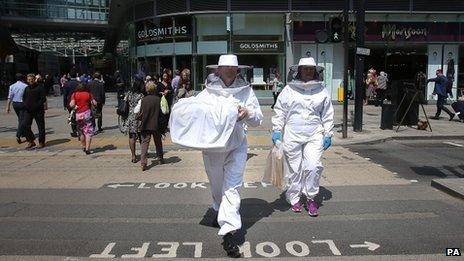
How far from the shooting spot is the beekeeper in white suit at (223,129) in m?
5.06

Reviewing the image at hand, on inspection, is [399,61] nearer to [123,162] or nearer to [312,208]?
[123,162]

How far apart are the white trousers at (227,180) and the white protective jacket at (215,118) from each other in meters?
0.14

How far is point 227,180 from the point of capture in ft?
17.2

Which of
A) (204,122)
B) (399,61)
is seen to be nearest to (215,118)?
(204,122)

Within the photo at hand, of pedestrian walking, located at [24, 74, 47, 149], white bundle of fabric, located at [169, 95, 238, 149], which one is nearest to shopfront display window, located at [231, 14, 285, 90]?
pedestrian walking, located at [24, 74, 47, 149]

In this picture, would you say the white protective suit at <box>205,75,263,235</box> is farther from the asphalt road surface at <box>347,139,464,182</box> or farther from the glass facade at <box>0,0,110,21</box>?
the glass facade at <box>0,0,110,21</box>

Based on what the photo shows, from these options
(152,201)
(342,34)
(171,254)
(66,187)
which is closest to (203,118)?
(171,254)

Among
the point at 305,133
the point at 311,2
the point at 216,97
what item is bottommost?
the point at 305,133

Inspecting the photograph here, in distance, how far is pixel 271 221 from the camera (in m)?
6.14

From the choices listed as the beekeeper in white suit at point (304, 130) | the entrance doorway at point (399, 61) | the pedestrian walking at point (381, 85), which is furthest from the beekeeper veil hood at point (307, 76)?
the entrance doorway at point (399, 61)

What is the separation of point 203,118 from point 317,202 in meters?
2.59

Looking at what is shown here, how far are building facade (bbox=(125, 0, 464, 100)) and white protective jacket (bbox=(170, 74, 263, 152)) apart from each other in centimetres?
1934

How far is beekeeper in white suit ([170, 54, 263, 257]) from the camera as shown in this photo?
199 inches

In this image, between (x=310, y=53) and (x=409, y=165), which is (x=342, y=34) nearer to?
(x=409, y=165)
